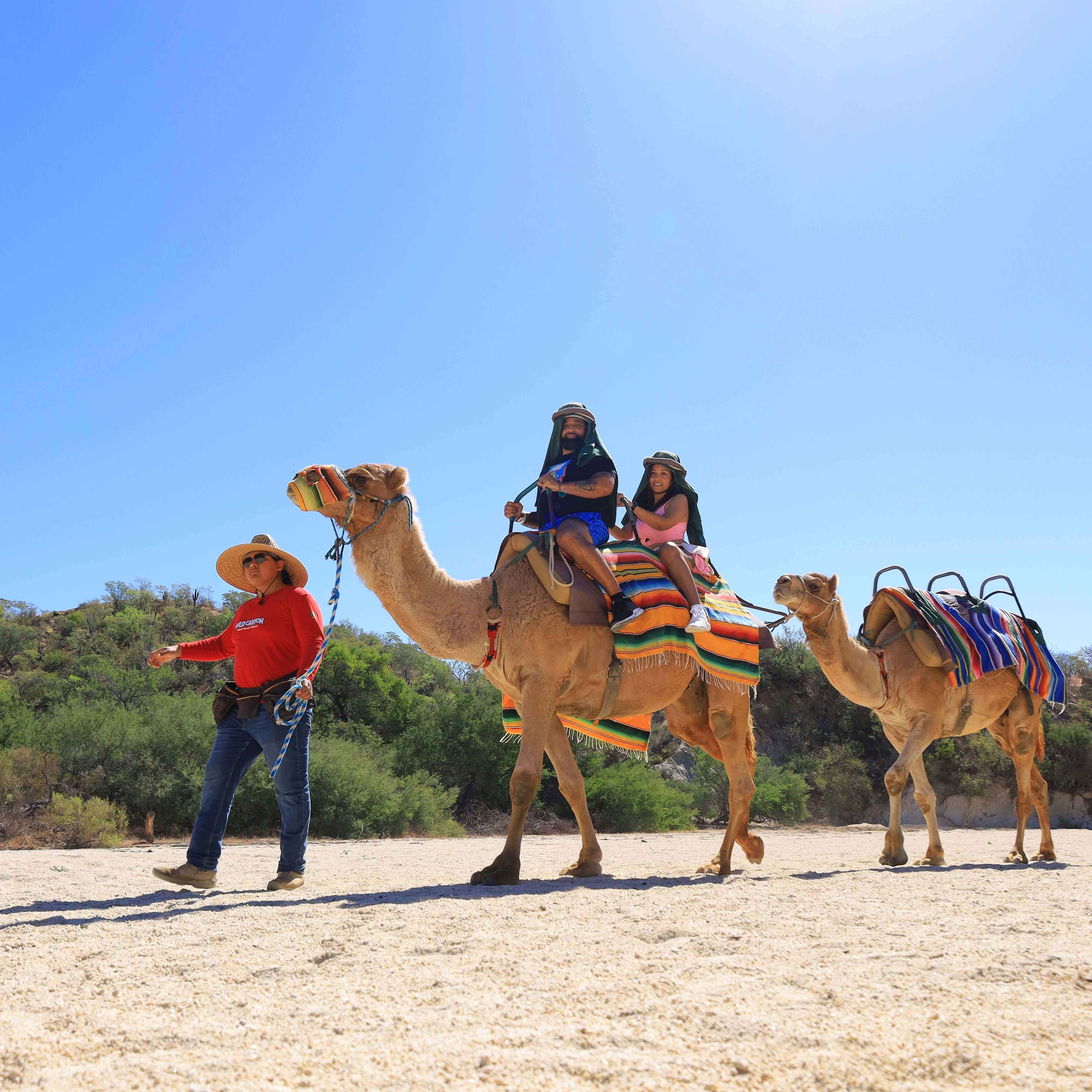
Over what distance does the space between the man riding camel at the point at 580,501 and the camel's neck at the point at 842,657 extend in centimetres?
277

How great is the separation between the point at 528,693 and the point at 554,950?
9.84 feet

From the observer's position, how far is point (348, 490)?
6.29 metres

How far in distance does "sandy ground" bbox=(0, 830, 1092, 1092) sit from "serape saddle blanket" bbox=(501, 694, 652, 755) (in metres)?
1.99

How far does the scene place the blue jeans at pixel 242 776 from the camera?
19.4 feet

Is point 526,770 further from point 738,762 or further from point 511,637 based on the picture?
point 738,762

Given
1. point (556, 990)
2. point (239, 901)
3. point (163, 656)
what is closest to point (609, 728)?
point (239, 901)

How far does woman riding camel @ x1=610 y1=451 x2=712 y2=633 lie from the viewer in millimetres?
7457

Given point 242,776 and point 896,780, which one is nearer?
point 242,776

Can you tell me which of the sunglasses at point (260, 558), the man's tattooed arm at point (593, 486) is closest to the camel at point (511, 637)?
the sunglasses at point (260, 558)

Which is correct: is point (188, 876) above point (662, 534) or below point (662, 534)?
below

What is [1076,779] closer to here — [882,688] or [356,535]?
[882,688]

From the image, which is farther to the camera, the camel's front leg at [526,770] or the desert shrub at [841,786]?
the desert shrub at [841,786]

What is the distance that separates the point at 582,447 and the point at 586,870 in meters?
3.32

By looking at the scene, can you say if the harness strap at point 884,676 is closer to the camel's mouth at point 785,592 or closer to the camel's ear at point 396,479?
the camel's mouth at point 785,592
